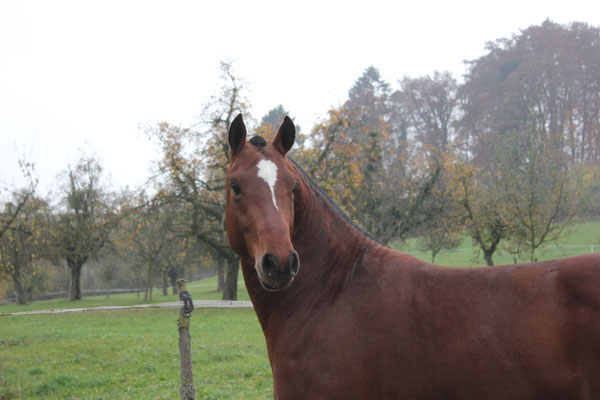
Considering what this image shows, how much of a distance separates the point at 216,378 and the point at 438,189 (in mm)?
18975

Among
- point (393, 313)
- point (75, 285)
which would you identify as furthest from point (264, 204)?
point (75, 285)

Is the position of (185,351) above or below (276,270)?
below

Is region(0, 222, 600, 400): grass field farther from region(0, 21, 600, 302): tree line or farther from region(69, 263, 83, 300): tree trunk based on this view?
region(69, 263, 83, 300): tree trunk

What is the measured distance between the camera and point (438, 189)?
2367cm

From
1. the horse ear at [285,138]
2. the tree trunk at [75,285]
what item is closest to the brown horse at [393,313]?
the horse ear at [285,138]

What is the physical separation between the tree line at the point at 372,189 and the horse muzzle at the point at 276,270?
36.1 feet

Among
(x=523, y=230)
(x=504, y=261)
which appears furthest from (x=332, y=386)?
(x=504, y=261)

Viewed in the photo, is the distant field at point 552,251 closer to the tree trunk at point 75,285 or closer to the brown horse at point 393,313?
the tree trunk at point 75,285

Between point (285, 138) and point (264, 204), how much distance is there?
63 cm

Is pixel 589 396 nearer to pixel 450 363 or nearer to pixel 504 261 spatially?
pixel 450 363

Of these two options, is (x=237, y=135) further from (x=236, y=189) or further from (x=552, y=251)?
(x=552, y=251)

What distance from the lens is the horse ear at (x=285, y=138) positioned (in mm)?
2891

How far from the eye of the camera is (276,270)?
2.24 metres

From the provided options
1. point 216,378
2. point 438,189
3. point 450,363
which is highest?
point 438,189
